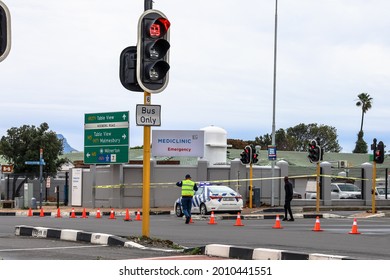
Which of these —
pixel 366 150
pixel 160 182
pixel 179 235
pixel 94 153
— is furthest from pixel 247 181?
pixel 366 150

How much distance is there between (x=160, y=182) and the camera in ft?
143

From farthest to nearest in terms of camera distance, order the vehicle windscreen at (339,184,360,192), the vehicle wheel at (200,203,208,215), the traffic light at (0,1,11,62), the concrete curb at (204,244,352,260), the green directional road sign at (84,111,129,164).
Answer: the vehicle windscreen at (339,184,360,192)
the green directional road sign at (84,111,129,164)
the vehicle wheel at (200,203,208,215)
the concrete curb at (204,244,352,260)
the traffic light at (0,1,11,62)

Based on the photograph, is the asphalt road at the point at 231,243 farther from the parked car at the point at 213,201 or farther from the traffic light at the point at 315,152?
the traffic light at the point at 315,152

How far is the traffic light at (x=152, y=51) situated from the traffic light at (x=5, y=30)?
422 cm

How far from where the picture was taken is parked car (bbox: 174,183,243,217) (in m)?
34.1

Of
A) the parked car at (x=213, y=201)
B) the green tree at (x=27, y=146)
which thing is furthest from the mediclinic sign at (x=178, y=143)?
the green tree at (x=27, y=146)

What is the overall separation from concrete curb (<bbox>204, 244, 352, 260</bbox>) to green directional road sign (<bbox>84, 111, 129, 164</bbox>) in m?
28.3

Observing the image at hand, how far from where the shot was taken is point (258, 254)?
13703 mm

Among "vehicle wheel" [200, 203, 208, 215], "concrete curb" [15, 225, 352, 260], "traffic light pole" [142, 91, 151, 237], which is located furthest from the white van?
"traffic light pole" [142, 91, 151, 237]

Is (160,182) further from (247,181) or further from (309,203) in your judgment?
(309,203)

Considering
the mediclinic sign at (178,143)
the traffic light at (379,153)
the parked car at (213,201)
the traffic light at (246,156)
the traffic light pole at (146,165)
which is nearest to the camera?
the traffic light pole at (146,165)

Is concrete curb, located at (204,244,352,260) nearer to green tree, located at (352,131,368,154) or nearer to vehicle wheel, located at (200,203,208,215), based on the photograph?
vehicle wheel, located at (200,203,208,215)

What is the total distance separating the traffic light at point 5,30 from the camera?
10766 mm

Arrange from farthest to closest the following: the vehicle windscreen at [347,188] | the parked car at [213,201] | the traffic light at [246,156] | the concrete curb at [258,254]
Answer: the vehicle windscreen at [347,188] → the traffic light at [246,156] → the parked car at [213,201] → the concrete curb at [258,254]
